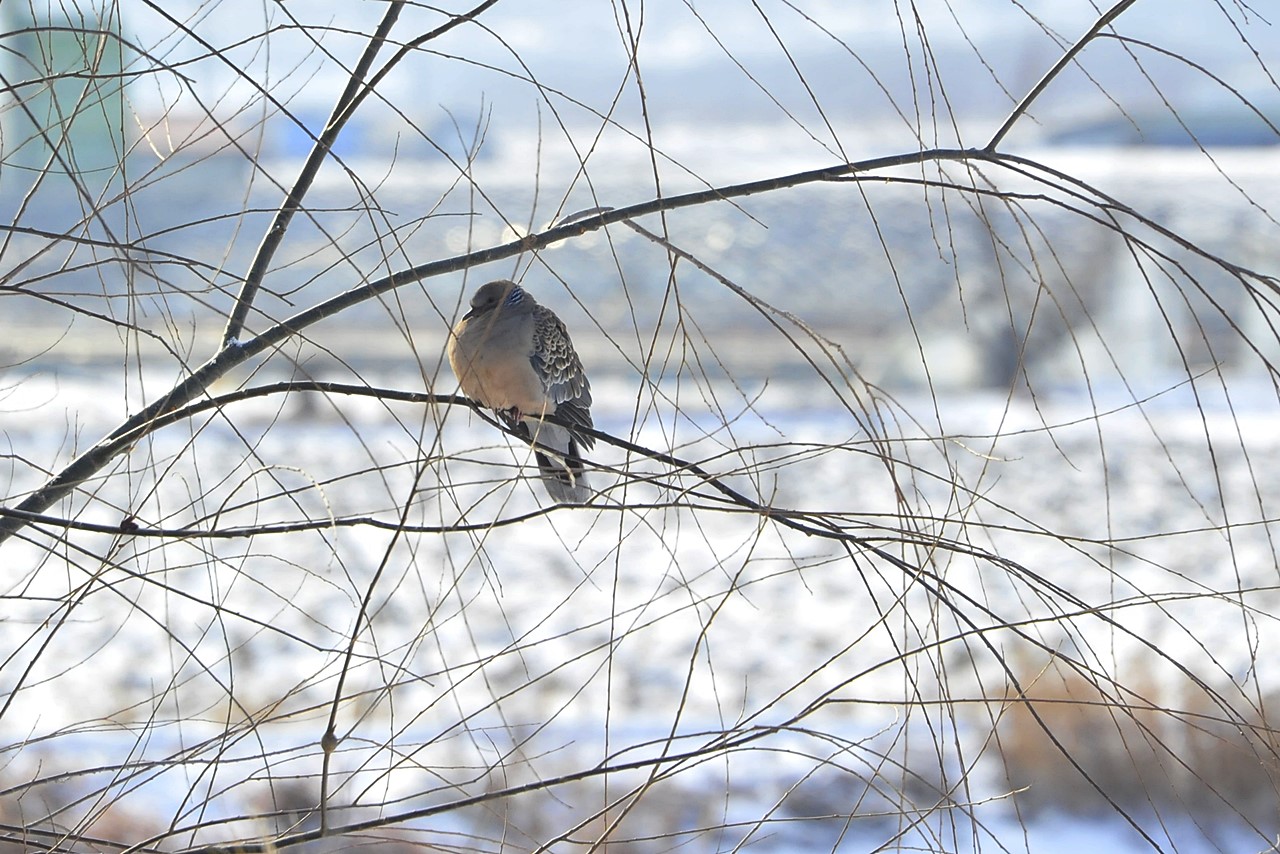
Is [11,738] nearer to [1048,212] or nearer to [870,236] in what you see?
[870,236]

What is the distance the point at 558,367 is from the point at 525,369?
18 centimetres

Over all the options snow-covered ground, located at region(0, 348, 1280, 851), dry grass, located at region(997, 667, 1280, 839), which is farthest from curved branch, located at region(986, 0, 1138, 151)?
dry grass, located at region(997, 667, 1280, 839)

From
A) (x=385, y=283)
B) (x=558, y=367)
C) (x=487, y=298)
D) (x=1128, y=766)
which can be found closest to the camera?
(x=385, y=283)

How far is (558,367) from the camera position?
10.7 ft

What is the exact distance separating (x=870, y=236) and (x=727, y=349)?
13.0 ft

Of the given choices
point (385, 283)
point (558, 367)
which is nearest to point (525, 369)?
point (558, 367)

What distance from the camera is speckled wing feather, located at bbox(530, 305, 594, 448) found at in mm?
3182

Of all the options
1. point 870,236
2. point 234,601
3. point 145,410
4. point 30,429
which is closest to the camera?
point 145,410

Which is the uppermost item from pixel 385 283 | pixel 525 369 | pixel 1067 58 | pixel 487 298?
pixel 487 298

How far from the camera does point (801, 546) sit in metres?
7.62

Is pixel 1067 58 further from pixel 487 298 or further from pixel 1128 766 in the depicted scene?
pixel 1128 766

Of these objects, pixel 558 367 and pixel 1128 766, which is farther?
pixel 1128 766

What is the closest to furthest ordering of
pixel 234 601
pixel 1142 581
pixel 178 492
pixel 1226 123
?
pixel 234 601, pixel 1142 581, pixel 178 492, pixel 1226 123

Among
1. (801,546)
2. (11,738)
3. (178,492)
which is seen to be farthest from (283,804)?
(178,492)
